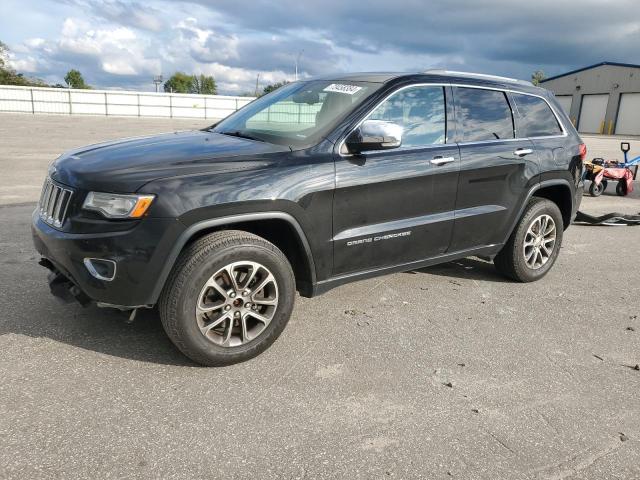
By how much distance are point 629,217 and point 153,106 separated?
4387cm

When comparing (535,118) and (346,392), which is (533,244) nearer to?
(535,118)

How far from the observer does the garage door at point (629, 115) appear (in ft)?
169

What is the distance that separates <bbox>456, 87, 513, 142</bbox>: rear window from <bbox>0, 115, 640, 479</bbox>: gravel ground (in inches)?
54.4

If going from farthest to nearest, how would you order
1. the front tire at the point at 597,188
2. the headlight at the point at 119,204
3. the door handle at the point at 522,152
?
1. the front tire at the point at 597,188
2. the door handle at the point at 522,152
3. the headlight at the point at 119,204

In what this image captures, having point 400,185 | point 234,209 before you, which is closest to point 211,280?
point 234,209

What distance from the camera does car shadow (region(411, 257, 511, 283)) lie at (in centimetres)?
505

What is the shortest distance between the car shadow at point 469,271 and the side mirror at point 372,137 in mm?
1957

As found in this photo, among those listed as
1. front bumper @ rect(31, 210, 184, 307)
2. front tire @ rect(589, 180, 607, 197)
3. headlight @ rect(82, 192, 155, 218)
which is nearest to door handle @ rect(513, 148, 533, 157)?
front bumper @ rect(31, 210, 184, 307)

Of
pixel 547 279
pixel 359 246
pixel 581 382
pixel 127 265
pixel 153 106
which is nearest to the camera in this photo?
pixel 127 265

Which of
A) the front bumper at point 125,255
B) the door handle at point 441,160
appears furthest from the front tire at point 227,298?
the door handle at point 441,160

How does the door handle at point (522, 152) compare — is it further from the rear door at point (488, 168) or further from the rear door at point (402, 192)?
the rear door at point (402, 192)

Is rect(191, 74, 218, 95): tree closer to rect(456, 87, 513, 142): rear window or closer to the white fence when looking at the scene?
the white fence

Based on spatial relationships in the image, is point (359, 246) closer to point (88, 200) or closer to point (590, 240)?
point (88, 200)

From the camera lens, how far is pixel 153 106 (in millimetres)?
45719
